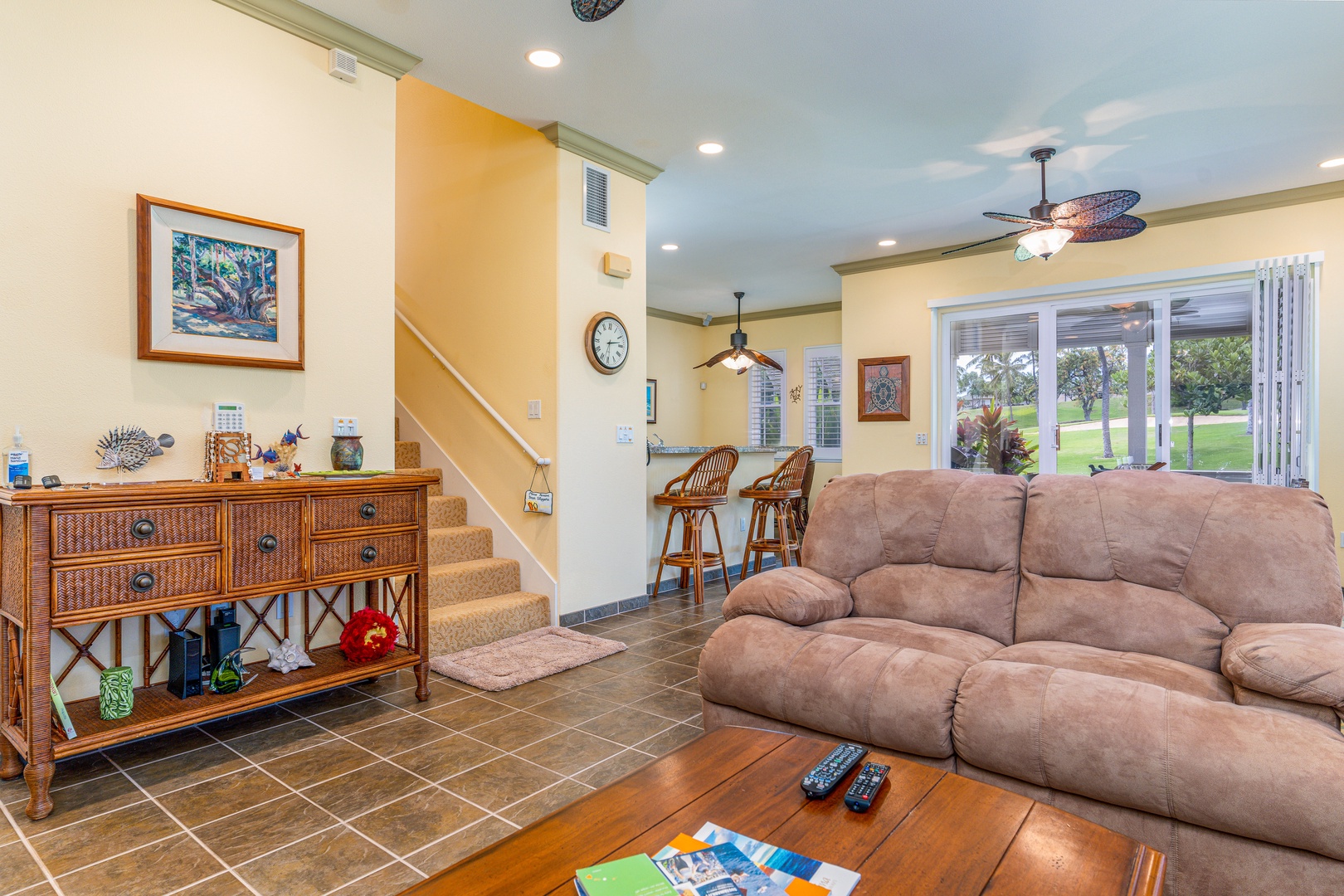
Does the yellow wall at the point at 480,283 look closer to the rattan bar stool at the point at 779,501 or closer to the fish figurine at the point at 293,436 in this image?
the fish figurine at the point at 293,436

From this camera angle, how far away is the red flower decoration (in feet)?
9.55

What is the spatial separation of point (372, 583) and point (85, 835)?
1370 mm

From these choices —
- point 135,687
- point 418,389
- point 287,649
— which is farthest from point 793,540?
point 135,687

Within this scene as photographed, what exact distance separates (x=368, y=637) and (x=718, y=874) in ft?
7.48

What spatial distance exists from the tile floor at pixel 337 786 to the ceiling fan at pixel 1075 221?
131 inches

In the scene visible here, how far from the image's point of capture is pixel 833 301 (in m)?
9.20

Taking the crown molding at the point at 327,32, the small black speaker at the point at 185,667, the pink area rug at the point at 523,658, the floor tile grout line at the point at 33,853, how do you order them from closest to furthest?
1. the floor tile grout line at the point at 33,853
2. the small black speaker at the point at 185,667
3. the crown molding at the point at 327,32
4. the pink area rug at the point at 523,658

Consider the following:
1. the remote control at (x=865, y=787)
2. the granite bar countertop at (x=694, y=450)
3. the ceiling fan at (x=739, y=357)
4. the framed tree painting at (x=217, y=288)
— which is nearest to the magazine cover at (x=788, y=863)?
the remote control at (x=865, y=787)

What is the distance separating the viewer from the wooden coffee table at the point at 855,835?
1.09m

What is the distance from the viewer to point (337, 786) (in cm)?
224

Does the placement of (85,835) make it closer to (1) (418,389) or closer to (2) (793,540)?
(1) (418,389)

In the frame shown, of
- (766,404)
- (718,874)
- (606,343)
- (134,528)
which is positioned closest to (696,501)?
(606,343)

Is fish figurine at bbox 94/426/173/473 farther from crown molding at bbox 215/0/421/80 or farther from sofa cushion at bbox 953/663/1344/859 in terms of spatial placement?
sofa cushion at bbox 953/663/1344/859

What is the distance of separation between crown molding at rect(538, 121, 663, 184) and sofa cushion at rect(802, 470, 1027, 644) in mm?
2657
